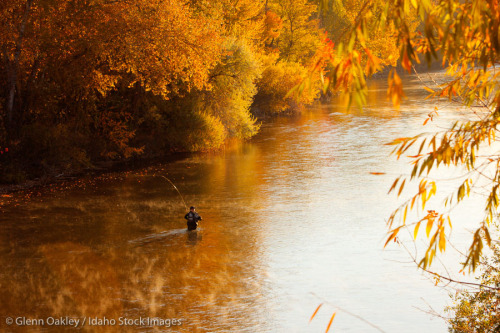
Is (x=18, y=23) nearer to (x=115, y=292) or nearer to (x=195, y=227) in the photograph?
(x=195, y=227)

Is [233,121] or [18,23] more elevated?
[18,23]

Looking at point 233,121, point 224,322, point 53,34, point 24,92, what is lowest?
point 224,322

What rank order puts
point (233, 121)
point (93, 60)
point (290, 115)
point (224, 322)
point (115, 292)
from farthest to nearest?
point (290, 115) → point (233, 121) → point (93, 60) → point (115, 292) → point (224, 322)

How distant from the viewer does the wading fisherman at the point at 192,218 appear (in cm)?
1673

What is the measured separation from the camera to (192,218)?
16750mm

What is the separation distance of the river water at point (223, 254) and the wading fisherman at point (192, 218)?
0.37 meters

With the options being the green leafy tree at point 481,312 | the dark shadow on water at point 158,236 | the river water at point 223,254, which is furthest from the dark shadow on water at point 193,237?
the green leafy tree at point 481,312

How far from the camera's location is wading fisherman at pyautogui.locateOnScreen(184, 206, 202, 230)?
54.9ft

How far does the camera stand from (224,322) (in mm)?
11461

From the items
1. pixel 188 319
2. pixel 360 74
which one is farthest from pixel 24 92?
pixel 360 74

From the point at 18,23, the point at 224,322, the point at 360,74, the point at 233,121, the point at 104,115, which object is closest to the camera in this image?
the point at 360,74

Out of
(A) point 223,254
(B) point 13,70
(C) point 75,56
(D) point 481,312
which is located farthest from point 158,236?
(C) point 75,56

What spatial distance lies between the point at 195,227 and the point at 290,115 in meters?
30.8

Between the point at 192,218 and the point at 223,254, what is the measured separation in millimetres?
1847
